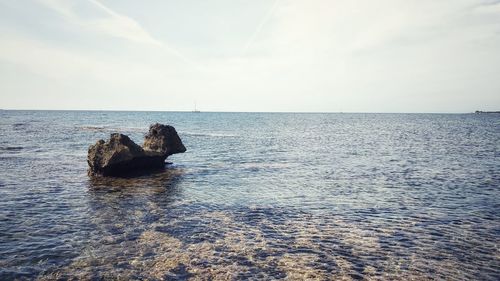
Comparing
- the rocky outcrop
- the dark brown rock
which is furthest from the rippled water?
the dark brown rock

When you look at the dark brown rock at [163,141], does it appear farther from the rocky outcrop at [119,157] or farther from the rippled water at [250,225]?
the rippled water at [250,225]

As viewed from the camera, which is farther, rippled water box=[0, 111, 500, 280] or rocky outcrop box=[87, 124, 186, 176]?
rocky outcrop box=[87, 124, 186, 176]

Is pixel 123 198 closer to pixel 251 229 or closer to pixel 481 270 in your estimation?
pixel 251 229

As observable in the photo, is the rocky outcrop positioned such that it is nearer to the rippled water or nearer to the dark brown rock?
the dark brown rock

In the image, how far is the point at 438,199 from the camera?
67.5 ft

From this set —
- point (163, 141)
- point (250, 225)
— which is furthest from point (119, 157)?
point (250, 225)

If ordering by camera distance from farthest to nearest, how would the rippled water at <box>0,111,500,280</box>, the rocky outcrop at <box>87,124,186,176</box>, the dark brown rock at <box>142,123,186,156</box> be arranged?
the dark brown rock at <box>142,123,186,156</box> → the rocky outcrop at <box>87,124,186,176</box> → the rippled water at <box>0,111,500,280</box>

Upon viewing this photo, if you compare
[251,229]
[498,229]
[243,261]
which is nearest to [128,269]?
[243,261]

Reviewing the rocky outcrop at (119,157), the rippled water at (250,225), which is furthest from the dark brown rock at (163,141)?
the rippled water at (250,225)

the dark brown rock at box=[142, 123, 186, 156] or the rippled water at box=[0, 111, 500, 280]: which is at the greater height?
the dark brown rock at box=[142, 123, 186, 156]

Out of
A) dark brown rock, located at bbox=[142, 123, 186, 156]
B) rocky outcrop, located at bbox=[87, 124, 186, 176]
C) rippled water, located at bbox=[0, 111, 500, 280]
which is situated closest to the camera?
rippled water, located at bbox=[0, 111, 500, 280]

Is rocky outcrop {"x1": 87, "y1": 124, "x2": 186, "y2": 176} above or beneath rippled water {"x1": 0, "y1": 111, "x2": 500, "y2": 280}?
above

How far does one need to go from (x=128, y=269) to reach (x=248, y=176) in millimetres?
17785

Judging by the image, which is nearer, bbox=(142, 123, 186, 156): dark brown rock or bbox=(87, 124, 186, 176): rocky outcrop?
bbox=(87, 124, 186, 176): rocky outcrop
